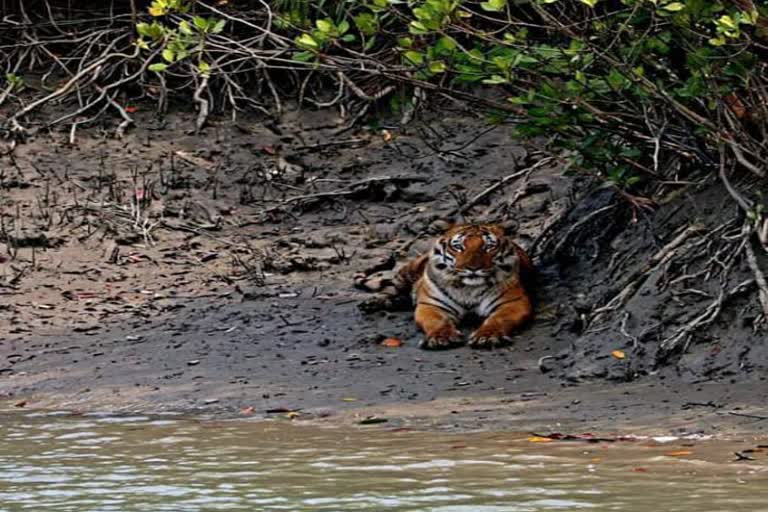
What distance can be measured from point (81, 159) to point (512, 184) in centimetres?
342

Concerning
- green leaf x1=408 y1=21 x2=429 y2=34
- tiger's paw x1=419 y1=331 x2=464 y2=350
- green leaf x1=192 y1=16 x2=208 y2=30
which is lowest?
tiger's paw x1=419 y1=331 x2=464 y2=350

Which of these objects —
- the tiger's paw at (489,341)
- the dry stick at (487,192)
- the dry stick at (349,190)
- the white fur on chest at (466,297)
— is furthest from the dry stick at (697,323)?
the dry stick at (349,190)

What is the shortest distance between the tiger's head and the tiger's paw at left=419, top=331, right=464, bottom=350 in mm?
656

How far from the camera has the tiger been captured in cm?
906

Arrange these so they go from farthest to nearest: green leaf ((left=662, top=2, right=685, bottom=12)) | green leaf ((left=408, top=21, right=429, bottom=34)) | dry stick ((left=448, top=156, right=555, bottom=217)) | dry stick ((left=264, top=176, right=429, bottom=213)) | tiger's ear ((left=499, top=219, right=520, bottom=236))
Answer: dry stick ((left=264, top=176, right=429, bottom=213)), dry stick ((left=448, top=156, right=555, bottom=217)), tiger's ear ((left=499, top=219, right=520, bottom=236)), green leaf ((left=408, top=21, right=429, bottom=34)), green leaf ((left=662, top=2, right=685, bottom=12))

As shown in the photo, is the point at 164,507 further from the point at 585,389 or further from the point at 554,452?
the point at 585,389

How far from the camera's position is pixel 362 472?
235 inches

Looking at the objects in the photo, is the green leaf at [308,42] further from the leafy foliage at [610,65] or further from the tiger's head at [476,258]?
the tiger's head at [476,258]

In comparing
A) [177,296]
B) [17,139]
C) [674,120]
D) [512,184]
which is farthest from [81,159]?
[674,120]

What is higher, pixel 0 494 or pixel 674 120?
pixel 674 120

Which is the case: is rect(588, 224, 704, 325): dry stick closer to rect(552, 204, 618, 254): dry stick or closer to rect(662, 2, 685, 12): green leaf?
rect(552, 204, 618, 254): dry stick

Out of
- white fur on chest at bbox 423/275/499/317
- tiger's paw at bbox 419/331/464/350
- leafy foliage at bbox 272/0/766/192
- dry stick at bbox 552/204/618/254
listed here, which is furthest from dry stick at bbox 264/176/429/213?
leafy foliage at bbox 272/0/766/192

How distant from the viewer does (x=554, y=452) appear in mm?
6207

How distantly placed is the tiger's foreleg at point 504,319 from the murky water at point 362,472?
5.86 ft
